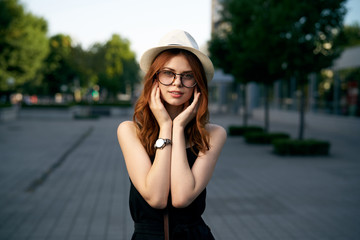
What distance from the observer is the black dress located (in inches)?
78.8

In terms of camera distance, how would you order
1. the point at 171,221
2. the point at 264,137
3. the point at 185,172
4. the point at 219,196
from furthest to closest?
the point at 264,137, the point at 219,196, the point at 171,221, the point at 185,172

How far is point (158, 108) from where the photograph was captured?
2.01m

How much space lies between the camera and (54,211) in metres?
5.77

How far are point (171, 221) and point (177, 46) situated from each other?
902 millimetres

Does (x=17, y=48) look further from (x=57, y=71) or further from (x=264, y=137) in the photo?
(x=57, y=71)

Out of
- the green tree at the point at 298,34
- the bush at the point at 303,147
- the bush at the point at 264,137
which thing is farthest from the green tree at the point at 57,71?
the bush at the point at 303,147

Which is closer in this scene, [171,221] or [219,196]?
[171,221]

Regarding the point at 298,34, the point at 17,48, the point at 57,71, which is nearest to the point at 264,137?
the point at 298,34

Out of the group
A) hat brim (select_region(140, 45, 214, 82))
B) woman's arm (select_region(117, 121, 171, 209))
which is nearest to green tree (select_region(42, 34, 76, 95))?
hat brim (select_region(140, 45, 214, 82))

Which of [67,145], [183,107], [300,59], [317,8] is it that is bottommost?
[67,145]

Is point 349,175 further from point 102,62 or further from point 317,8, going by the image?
point 102,62

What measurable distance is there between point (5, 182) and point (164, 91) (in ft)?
22.4

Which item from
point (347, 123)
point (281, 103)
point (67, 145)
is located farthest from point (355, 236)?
point (281, 103)

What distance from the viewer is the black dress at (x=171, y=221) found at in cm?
200
